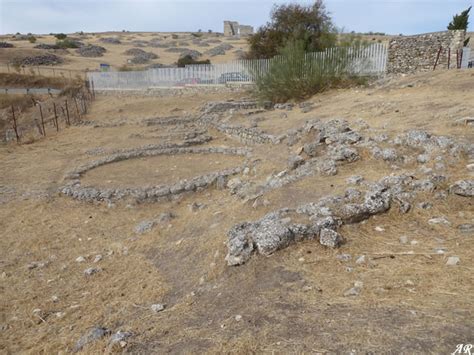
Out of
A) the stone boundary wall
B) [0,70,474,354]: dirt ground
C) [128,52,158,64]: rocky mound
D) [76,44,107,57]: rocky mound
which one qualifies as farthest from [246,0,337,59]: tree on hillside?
[76,44,107,57]: rocky mound

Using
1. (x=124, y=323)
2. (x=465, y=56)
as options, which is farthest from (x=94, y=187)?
(x=465, y=56)

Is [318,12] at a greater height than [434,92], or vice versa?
[318,12]

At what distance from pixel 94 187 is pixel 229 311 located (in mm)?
6751

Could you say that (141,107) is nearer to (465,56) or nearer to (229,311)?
(465,56)

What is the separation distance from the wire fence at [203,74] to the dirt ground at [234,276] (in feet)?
30.5

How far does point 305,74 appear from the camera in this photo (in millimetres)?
16281

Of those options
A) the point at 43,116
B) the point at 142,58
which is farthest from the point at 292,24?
the point at 142,58

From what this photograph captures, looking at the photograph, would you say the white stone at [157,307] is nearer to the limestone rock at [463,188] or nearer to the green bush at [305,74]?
the limestone rock at [463,188]

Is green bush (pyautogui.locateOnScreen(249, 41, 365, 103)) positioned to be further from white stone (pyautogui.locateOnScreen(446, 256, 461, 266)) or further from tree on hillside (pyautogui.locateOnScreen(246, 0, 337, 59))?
white stone (pyautogui.locateOnScreen(446, 256, 461, 266))

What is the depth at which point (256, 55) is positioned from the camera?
26766 millimetres

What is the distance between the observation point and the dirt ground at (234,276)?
10.2 feet

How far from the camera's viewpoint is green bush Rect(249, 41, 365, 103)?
15898 millimetres

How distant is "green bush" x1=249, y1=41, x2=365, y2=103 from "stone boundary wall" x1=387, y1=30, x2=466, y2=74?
2880mm

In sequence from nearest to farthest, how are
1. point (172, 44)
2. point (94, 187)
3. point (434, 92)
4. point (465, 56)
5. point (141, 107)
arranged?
point (94, 187), point (434, 92), point (465, 56), point (141, 107), point (172, 44)
